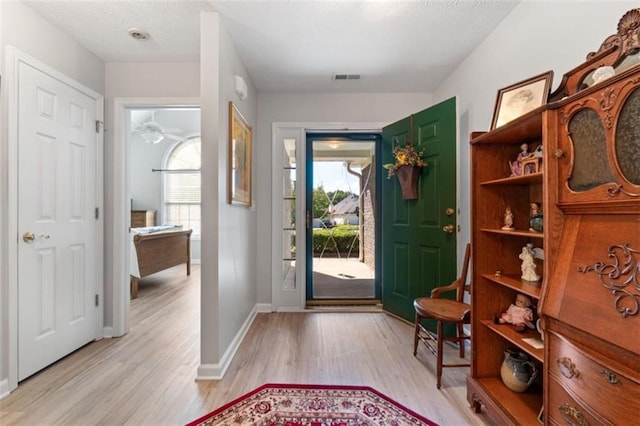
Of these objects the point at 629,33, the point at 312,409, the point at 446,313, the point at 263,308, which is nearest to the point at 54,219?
the point at 263,308

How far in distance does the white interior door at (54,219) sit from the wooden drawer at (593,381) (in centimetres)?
290

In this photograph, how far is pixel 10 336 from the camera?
5.72 feet

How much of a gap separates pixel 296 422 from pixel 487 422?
1.01 m

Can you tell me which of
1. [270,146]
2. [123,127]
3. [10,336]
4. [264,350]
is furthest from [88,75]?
[264,350]

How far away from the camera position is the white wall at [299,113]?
3.25 meters

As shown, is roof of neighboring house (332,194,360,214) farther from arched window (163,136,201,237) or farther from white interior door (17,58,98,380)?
arched window (163,136,201,237)

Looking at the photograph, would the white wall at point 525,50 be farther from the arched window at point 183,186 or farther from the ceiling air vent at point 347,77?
the arched window at point 183,186

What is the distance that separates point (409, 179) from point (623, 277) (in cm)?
192

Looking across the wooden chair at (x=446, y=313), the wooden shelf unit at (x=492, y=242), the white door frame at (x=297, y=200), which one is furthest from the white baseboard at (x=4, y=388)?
the wooden shelf unit at (x=492, y=242)

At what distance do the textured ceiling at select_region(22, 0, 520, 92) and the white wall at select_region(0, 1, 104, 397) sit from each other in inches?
3.5

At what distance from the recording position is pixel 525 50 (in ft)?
5.95

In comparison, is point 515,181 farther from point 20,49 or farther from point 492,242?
point 20,49

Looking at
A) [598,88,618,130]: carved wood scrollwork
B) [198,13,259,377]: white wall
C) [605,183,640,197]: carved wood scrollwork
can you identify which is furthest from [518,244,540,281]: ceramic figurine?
[198,13,259,377]: white wall

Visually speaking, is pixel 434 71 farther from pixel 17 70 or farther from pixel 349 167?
pixel 17 70
